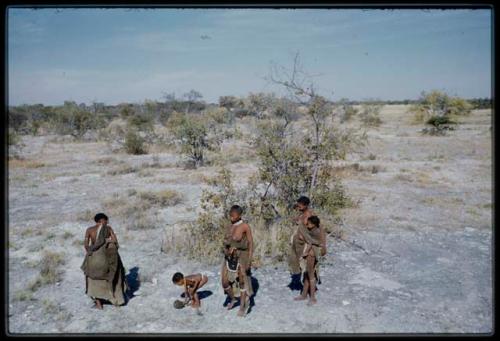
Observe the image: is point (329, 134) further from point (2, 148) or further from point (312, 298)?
point (2, 148)

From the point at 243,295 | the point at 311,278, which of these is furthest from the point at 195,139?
the point at 243,295

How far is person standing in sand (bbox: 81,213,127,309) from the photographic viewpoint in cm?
587

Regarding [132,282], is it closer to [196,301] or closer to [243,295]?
[196,301]

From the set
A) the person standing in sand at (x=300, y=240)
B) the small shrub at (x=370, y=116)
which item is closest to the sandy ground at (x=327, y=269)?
the person standing in sand at (x=300, y=240)

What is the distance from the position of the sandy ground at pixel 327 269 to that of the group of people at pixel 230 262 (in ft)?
0.72

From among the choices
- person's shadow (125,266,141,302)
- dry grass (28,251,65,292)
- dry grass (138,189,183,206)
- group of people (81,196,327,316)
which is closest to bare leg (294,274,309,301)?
group of people (81,196,327,316)

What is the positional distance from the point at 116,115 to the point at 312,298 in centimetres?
4738

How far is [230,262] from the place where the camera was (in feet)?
18.8

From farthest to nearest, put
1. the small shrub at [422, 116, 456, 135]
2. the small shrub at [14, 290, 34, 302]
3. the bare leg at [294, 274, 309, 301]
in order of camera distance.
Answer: the small shrub at [422, 116, 456, 135]
the small shrub at [14, 290, 34, 302]
the bare leg at [294, 274, 309, 301]

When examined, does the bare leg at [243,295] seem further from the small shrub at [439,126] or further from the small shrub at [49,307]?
the small shrub at [439,126]

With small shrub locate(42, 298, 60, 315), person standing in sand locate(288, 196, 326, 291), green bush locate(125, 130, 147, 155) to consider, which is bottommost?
small shrub locate(42, 298, 60, 315)

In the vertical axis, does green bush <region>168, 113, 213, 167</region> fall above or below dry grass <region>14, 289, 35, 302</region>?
above

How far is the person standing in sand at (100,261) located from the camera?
587 cm

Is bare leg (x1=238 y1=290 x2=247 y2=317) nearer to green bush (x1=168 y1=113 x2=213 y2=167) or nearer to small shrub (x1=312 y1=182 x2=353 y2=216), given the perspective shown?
small shrub (x1=312 y1=182 x2=353 y2=216)
